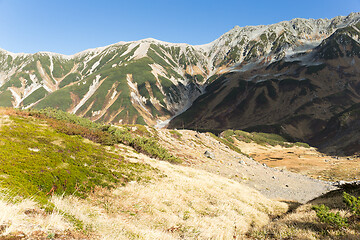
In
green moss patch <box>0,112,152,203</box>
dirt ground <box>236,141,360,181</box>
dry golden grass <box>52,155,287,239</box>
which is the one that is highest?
green moss patch <box>0,112,152,203</box>

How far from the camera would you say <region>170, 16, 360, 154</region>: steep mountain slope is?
141 metres

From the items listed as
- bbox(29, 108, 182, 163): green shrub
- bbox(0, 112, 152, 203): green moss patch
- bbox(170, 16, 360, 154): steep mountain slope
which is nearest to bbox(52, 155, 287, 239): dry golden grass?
bbox(0, 112, 152, 203): green moss patch

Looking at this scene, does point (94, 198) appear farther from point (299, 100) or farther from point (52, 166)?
point (299, 100)

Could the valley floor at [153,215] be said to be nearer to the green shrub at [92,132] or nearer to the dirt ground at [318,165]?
the green shrub at [92,132]

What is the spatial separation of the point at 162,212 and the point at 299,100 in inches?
7431

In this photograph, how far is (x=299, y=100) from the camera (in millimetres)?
164375

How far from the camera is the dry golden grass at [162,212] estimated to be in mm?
6141

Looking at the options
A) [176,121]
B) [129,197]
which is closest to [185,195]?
[129,197]

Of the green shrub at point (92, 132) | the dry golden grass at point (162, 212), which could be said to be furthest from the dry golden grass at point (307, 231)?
the green shrub at point (92, 132)

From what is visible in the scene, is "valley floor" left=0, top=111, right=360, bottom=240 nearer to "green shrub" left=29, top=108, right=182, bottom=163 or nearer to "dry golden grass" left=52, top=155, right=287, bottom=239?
"dry golden grass" left=52, top=155, right=287, bottom=239

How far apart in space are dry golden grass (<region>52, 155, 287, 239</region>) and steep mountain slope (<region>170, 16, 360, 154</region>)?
13172 centimetres

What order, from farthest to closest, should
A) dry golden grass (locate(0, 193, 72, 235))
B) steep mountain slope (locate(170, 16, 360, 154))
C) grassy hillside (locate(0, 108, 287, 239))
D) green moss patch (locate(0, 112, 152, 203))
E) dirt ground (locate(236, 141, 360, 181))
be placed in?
steep mountain slope (locate(170, 16, 360, 154))
dirt ground (locate(236, 141, 360, 181))
green moss patch (locate(0, 112, 152, 203))
grassy hillside (locate(0, 108, 287, 239))
dry golden grass (locate(0, 193, 72, 235))

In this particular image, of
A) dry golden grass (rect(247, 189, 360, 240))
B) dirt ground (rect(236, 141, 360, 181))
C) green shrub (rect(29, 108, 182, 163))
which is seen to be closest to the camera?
dry golden grass (rect(247, 189, 360, 240))

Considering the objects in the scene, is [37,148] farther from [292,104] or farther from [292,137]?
[292,104]
